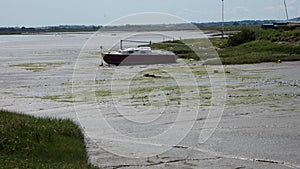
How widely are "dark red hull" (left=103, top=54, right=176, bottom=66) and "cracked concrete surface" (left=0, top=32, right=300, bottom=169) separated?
11943 millimetres

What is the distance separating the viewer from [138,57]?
153 feet

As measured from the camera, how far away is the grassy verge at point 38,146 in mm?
8852

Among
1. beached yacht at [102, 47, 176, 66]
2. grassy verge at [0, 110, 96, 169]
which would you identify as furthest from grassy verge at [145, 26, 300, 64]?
grassy verge at [0, 110, 96, 169]

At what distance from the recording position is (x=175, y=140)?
1351 cm

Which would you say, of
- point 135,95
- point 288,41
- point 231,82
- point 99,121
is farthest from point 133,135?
point 288,41

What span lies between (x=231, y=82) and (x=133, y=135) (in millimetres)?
15208

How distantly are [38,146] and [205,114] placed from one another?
8.93 metres

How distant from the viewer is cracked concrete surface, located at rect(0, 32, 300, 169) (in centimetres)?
1140

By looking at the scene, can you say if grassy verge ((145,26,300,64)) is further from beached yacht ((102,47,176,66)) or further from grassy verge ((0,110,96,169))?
grassy verge ((0,110,96,169))

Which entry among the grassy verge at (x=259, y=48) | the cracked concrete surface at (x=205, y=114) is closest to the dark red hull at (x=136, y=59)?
the grassy verge at (x=259, y=48)

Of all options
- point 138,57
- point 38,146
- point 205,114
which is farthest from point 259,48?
point 38,146

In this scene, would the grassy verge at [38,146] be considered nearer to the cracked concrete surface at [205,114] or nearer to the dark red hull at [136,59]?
the cracked concrete surface at [205,114]

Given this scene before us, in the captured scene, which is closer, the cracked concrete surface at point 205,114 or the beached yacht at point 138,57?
the cracked concrete surface at point 205,114

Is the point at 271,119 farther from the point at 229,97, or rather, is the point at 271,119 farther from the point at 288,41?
the point at 288,41
